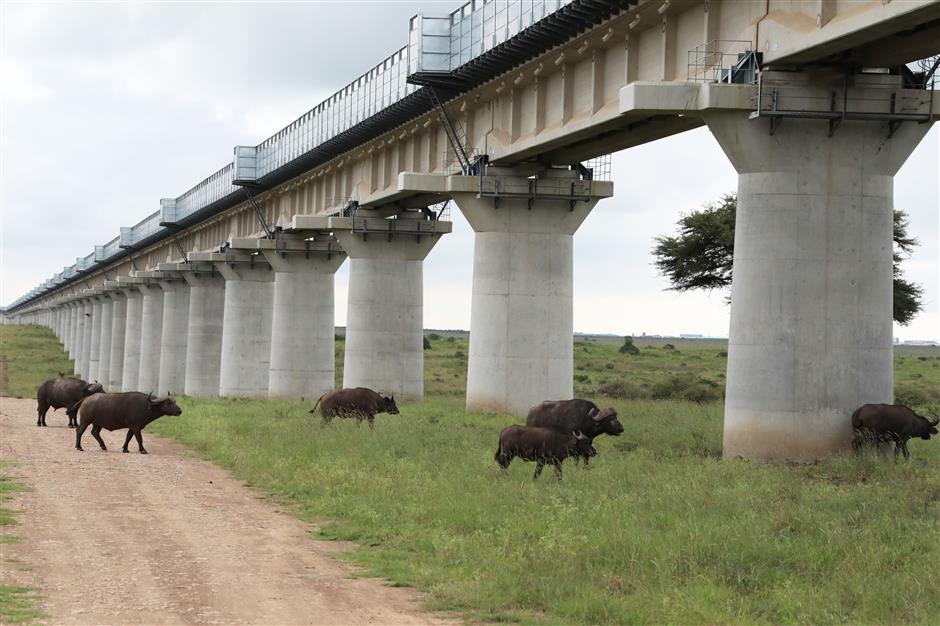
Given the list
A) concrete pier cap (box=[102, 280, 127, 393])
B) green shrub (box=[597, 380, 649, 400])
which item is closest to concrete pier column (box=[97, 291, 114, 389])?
concrete pier cap (box=[102, 280, 127, 393])

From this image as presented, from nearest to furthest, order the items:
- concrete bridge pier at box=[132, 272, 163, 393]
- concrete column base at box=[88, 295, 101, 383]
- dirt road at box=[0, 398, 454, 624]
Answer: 1. dirt road at box=[0, 398, 454, 624]
2. concrete bridge pier at box=[132, 272, 163, 393]
3. concrete column base at box=[88, 295, 101, 383]

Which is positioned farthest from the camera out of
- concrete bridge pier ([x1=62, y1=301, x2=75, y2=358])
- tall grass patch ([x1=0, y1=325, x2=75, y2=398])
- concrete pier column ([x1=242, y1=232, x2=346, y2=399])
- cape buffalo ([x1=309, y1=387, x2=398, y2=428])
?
concrete bridge pier ([x1=62, y1=301, x2=75, y2=358])

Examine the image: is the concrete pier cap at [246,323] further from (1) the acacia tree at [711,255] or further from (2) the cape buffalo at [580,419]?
(2) the cape buffalo at [580,419]

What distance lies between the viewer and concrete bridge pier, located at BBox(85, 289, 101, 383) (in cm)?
11220

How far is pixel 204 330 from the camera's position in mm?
71938

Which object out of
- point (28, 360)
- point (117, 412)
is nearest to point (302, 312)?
point (117, 412)

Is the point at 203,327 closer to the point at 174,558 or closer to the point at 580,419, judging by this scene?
the point at 580,419

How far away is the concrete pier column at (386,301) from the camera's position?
46.6 metres

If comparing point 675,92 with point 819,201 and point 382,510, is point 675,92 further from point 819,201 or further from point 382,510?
point 382,510

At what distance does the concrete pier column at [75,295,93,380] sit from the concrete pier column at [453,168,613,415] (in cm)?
8504

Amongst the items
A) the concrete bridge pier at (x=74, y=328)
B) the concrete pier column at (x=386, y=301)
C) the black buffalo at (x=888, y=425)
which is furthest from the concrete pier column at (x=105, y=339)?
the black buffalo at (x=888, y=425)

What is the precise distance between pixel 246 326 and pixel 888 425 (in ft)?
145

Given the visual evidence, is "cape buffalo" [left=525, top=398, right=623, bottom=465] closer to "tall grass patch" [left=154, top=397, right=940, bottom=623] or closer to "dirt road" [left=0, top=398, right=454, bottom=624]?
"tall grass patch" [left=154, top=397, right=940, bottom=623]

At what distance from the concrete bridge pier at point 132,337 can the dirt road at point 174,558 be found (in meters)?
73.0
